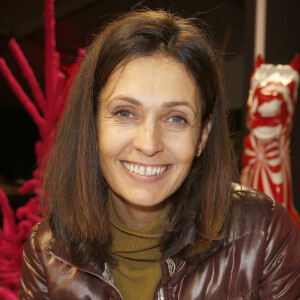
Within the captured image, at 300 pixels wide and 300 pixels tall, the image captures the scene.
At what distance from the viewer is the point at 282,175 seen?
1943 mm

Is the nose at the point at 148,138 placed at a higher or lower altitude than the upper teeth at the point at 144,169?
higher

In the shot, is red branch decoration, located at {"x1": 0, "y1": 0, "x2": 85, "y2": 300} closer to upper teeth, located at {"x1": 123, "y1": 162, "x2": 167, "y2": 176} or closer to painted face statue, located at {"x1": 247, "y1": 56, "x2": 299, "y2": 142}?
upper teeth, located at {"x1": 123, "y1": 162, "x2": 167, "y2": 176}

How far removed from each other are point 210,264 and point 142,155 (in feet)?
→ 1.22

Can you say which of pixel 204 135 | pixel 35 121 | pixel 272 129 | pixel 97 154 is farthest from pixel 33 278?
pixel 272 129

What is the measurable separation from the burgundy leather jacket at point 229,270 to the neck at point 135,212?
133mm

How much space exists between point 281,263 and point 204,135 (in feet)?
1.38

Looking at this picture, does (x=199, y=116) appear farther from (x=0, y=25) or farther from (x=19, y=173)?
(x=19, y=173)

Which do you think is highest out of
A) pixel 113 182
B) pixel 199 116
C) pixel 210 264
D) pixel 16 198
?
pixel 199 116

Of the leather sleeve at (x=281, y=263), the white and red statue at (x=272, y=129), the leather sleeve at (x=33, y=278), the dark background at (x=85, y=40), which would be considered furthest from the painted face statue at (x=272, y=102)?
the leather sleeve at (x=33, y=278)

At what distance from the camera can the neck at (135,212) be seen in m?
1.29

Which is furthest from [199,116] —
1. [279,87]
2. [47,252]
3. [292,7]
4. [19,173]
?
[19,173]

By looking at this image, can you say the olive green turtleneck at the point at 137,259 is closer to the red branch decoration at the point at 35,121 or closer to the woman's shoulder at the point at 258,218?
the woman's shoulder at the point at 258,218

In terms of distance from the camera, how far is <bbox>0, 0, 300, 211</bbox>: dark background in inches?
117

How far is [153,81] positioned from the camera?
106cm
